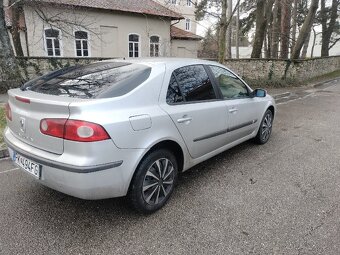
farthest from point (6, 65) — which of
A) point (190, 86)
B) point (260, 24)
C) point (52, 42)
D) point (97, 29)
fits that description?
point (260, 24)

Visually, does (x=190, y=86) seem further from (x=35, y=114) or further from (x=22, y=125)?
(x=22, y=125)

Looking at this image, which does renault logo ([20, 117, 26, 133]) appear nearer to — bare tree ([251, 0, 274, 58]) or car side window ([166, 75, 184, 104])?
car side window ([166, 75, 184, 104])

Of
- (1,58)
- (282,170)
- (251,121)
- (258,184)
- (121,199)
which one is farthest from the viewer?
(1,58)

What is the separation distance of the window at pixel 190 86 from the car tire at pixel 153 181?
0.65 metres

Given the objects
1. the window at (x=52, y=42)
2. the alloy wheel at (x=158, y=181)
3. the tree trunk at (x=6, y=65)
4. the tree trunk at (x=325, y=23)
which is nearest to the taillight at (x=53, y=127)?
the alloy wheel at (x=158, y=181)

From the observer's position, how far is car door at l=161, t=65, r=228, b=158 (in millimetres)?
3107

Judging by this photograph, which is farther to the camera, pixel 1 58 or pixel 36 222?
pixel 1 58

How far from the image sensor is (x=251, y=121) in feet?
14.9

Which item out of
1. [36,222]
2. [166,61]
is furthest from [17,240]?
[166,61]

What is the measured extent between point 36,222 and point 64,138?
103 centimetres

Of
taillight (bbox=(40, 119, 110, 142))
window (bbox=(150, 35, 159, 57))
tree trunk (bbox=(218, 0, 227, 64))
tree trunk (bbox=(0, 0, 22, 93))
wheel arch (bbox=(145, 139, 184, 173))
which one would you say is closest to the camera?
taillight (bbox=(40, 119, 110, 142))

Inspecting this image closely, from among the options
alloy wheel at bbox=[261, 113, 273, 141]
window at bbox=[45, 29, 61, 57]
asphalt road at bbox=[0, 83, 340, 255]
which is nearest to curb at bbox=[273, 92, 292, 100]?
alloy wheel at bbox=[261, 113, 273, 141]

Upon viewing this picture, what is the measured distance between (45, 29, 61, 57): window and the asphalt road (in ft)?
52.5

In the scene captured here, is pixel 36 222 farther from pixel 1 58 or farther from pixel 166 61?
pixel 1 58
